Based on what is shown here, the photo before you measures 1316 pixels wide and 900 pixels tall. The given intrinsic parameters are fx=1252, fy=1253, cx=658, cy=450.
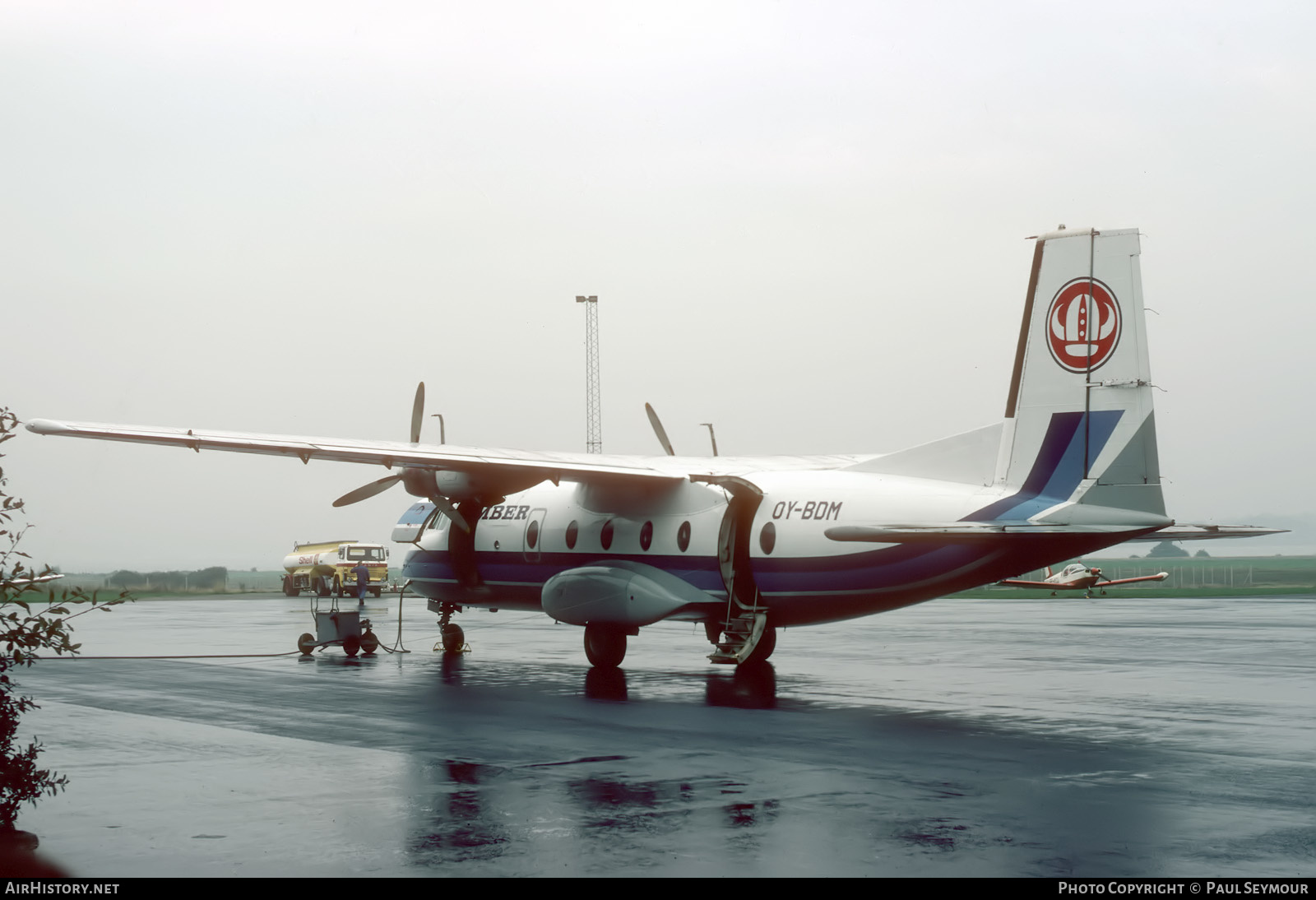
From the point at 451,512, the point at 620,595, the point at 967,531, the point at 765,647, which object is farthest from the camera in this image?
the point at 451,512

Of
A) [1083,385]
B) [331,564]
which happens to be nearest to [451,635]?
[1083,385]

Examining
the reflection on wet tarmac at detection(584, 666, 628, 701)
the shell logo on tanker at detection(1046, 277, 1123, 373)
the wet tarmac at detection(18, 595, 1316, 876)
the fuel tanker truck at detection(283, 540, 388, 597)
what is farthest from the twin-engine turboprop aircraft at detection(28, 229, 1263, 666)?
the fuel tanker truck at detection(283, 540, 388, 597)

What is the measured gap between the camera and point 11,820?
9.28 metres

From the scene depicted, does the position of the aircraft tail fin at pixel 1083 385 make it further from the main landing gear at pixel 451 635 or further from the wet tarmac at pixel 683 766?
the main landing gear at pixel 451 635

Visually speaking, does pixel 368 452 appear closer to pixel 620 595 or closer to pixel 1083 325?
pixel 620 595

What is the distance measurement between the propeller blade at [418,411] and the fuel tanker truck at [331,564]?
36.2m

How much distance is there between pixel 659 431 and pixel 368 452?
29.1 feet

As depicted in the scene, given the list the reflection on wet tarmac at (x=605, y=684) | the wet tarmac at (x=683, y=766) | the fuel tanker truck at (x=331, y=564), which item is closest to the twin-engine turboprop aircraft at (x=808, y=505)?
the reflection on wet tarmac at (x=605, y=684)

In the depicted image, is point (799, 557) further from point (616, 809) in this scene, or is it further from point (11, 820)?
point (11, 820)

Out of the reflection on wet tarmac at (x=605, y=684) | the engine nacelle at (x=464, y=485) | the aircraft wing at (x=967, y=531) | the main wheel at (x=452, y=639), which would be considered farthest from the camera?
the main wheel at (x=452, y=639)

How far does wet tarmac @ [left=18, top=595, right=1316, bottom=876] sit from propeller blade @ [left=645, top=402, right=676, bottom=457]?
5127 millimetres

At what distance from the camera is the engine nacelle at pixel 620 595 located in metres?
21.5

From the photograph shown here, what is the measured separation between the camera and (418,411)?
2670 cm
